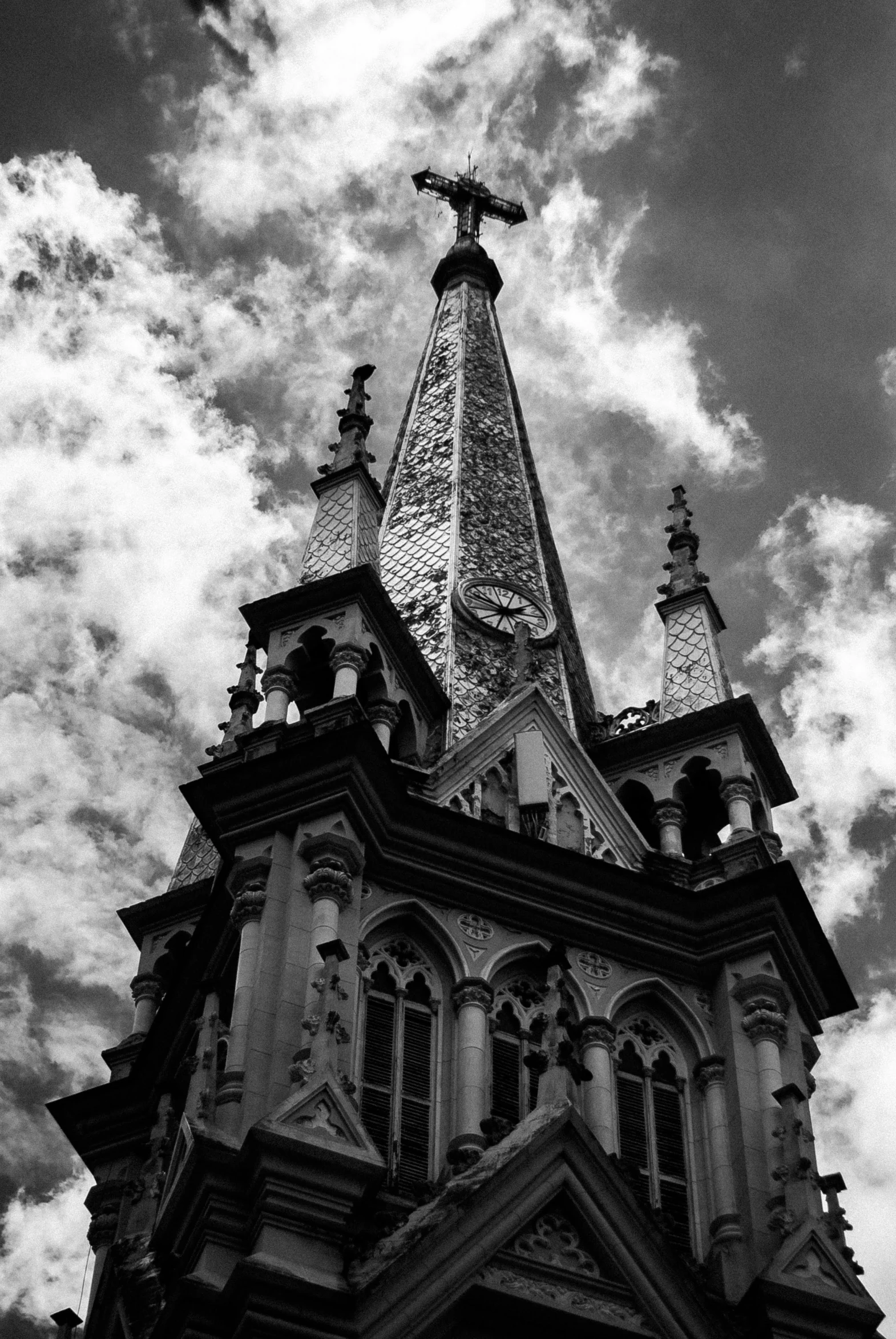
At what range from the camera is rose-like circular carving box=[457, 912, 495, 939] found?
23250mm

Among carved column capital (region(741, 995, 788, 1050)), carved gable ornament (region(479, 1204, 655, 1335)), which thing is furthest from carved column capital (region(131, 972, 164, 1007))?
carved gable ornament (region(479, 1204, 655, 1335))

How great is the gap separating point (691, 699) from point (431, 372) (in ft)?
31.6

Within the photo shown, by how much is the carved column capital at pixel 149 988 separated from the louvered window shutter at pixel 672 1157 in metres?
8.16

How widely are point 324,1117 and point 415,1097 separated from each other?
2.57m

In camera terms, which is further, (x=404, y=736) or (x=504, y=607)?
(x=504, y=607)

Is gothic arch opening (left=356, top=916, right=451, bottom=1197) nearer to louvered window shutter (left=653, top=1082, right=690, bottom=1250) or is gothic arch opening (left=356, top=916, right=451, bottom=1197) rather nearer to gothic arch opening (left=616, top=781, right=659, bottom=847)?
louvered window shutter (left=653, top=1082, right=690, bottom=1250)

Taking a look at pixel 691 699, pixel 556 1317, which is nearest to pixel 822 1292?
pixel 556 1317

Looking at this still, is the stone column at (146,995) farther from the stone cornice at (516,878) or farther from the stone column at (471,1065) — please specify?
the stone column at (471,1065)

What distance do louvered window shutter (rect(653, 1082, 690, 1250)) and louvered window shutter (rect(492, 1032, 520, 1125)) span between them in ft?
4.99

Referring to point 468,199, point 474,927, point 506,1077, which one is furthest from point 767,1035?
point 468,199

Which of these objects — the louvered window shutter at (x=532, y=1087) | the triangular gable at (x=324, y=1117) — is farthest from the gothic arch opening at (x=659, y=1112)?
the triangular gable at (x=324, y=1117)

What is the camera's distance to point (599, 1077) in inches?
888

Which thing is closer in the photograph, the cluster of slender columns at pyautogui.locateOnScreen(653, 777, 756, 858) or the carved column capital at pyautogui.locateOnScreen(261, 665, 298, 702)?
the carved column capital at pyautogui.locateOnScreen(261, 665, 298, 702)

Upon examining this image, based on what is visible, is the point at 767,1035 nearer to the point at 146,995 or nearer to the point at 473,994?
the point at 473,994
